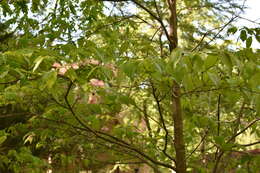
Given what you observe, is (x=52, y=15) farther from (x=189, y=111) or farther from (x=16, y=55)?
(x=16, y=55)

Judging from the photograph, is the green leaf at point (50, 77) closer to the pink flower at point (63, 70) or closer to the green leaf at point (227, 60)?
the pink flower at point (63, 70)

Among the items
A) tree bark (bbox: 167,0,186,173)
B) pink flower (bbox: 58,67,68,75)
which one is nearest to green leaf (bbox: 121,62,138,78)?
pink flower (bbox: 58,67,68,75)

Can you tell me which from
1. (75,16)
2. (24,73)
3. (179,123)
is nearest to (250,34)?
(179,123)

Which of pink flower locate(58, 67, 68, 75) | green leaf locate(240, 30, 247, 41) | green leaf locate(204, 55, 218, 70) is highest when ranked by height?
green leaf locate(240, 30, 247, 41)

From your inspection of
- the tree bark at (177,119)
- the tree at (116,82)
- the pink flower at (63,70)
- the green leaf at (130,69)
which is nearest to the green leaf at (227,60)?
the tree at (116,82)

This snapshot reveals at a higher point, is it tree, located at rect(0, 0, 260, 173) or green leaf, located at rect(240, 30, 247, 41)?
green leaf, located at rect(240, 30, 247, 41)

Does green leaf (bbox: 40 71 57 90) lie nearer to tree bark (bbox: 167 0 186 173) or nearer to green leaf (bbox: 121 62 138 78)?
green leaf (bbox: 121 62 138 78)

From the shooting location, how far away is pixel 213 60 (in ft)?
3.15

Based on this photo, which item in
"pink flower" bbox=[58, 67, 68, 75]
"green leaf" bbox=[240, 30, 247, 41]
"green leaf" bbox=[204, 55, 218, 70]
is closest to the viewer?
"green leaf" bbox=[204, 55, 218, 70]

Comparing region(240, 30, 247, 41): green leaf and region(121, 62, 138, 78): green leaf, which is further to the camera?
region(240, 30, 247, 41): green leaf

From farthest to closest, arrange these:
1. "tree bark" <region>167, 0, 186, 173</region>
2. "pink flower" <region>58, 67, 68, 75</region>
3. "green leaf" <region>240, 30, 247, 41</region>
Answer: "tree bark" <region>167, 0, 186, 173</region> < "green leaf" <region>240, 30, 247, 41</region> < "pink flower" <region>58, 67, 68, 75</region>

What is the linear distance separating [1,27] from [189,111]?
22.2 feet

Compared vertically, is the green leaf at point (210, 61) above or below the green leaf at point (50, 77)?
above

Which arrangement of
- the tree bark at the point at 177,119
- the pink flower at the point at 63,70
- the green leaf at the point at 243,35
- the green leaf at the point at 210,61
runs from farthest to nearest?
the tree bark at the point at 177,119 < the green leaf at the point at 243,35 < the pink flower at the point at 63,70 < the green leaf at the point at 210,61
